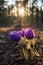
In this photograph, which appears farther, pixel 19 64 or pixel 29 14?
pixel 29 14

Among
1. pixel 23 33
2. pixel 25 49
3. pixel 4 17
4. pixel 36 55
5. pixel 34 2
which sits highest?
pixel 23 33

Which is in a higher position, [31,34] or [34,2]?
[31,34]

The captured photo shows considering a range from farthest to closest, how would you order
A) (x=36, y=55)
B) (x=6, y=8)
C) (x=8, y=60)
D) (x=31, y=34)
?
(x=6, y=8)
(x=36, y=55)
(x=8, y=60)
(x=31, y=34)

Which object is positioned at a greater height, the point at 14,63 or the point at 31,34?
the point at 31,34

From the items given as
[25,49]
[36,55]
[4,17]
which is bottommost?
[4,17]

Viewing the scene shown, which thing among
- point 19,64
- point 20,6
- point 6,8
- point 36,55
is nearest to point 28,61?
point 19,64

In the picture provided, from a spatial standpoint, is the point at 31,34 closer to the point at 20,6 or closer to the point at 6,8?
the point at 20,6

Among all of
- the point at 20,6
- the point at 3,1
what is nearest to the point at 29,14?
the point at 20,6

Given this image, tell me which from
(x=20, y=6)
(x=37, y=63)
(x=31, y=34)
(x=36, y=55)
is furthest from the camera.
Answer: (x=20, y=6)

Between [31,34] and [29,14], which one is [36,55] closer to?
[31,34]
